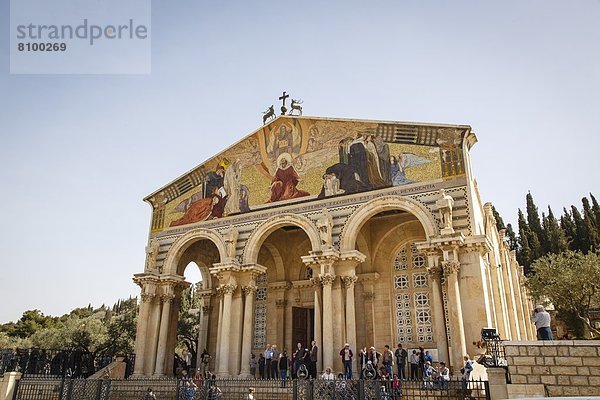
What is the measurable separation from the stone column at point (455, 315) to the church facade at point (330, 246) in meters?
0.04

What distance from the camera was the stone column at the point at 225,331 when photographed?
17797 mm

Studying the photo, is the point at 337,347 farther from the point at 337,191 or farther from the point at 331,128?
the point at 331,128

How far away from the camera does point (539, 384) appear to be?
9.87 m

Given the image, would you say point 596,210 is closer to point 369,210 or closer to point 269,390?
point 369,210

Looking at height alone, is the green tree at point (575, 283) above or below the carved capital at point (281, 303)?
above

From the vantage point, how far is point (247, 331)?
60.3ft

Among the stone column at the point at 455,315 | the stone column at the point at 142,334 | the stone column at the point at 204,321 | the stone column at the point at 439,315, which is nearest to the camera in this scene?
the stone column at the point at 455,315

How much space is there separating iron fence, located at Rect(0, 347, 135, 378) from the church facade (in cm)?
249

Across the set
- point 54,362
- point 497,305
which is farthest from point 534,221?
point 54,362

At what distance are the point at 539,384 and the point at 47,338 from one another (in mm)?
39110

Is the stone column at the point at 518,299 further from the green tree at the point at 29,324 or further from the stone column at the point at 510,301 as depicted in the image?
the green tree at the point at 29,324

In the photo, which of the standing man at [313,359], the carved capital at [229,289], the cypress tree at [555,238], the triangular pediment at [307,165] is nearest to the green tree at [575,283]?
the triangular pediment at [307,165]

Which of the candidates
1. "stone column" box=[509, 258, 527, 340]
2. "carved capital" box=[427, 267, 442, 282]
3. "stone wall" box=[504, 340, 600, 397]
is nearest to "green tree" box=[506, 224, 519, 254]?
"stone column" box=[509, 258, 527, 340]

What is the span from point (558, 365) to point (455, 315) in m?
4.66
